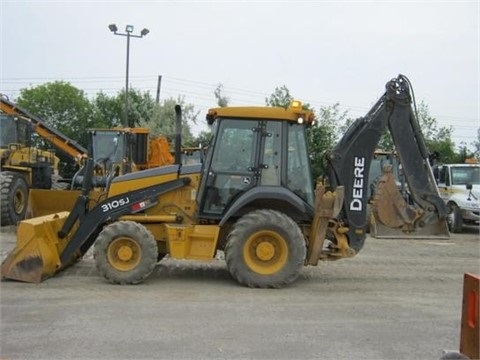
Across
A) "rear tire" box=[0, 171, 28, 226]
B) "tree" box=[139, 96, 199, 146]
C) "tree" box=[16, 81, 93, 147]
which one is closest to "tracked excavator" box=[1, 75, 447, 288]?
"rear tire" box=[0, 171, 28, 226]

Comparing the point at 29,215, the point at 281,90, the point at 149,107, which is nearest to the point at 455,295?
the point at 29,215

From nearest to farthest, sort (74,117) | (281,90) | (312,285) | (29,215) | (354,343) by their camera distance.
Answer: (354,343), (312,285), (29,215), (281,90), (74,117)

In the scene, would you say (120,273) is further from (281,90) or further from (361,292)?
(281,90)

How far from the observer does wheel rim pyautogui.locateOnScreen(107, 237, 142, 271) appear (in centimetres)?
878

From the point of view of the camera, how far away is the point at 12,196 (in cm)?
1691

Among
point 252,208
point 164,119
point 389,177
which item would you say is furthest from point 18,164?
point 164,119

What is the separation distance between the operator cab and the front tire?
1.30ft

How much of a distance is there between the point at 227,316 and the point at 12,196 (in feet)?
38.5

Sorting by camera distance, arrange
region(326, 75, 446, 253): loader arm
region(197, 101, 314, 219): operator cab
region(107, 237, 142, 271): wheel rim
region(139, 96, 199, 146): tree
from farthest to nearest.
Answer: region(139, 96, 199, 146): tree, region(326, 75, 446, 253): loader arm, region(197, 101, 314, 219): operator cab, region(107, 237, 142, 271): wheel rim

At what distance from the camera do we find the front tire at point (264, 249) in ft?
28.5

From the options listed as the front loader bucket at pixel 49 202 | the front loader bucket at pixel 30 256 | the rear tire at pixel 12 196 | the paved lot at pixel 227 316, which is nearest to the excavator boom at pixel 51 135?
the rear tire at pixel 12 196

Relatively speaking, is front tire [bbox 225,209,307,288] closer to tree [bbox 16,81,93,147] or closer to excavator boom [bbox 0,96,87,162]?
excavator boom [bbox 0,96,87,162]

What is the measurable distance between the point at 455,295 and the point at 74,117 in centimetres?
4331

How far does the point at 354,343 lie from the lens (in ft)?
19.8
